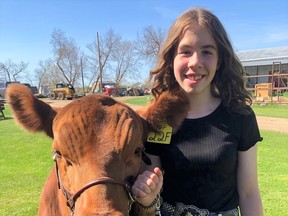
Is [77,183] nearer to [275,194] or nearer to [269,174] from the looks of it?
[275,194]

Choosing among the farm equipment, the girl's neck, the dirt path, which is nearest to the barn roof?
the farm equipment

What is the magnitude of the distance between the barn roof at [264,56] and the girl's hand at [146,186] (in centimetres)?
4160

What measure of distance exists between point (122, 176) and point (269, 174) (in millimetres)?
7212

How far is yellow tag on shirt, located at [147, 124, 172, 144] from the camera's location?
8.48 feet

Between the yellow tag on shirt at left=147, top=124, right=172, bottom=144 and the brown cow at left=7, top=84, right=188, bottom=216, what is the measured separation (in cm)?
5

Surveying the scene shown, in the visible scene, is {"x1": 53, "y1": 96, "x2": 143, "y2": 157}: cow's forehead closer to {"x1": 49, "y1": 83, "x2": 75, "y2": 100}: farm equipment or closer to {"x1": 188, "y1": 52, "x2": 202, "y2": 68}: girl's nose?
{"x1": 188, "y1": 52, "x2": 202, "y2": 68}: girl's nose

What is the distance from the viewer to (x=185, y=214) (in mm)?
2525

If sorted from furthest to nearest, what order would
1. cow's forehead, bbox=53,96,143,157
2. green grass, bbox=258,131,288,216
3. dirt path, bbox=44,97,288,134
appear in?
1. dirt path, bbox=44,97,288,134
2. green grass, bbox=258,131,288,216
3. cow's forehead, bbox=53,96,143,157

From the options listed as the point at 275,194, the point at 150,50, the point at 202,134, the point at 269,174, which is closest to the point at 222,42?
the point at 202,134

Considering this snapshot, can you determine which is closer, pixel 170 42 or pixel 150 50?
pixel 170 42

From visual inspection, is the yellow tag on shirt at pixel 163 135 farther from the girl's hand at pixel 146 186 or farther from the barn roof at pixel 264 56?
the barn roof at pixel 264 56

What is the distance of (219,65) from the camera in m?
2.83

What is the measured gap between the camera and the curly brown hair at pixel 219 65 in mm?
2648

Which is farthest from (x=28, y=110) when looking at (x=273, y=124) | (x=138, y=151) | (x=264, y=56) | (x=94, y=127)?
(x=264, y=56)
